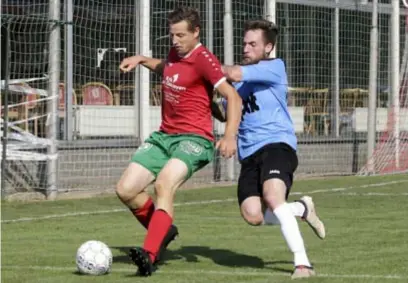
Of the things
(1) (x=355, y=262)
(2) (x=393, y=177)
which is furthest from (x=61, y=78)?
(1) (x=355, y=262)

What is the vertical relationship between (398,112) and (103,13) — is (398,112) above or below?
below

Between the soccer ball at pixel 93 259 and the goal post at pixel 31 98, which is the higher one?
the goal post at pixel 31 98

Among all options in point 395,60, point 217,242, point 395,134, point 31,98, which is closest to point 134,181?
point 217,242

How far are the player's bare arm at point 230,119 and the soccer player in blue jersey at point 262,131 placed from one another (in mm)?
97

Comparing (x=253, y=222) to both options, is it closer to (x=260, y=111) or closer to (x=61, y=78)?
(x=260, y=111)

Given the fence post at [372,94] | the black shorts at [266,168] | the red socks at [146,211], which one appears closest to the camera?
the black shorts at [266,168]

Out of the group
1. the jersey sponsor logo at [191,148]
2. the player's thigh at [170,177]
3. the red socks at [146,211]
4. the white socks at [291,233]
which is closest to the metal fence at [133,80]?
the red socks at [146,211]

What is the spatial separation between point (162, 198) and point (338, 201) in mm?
6747

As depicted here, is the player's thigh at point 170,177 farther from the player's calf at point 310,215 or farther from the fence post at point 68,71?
the fence post at point 68,71

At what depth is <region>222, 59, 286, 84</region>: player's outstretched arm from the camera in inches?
328

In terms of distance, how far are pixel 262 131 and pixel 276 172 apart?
37cm

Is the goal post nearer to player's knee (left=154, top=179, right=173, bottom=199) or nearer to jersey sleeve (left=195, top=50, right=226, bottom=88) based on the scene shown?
jersey sleeve (left=195, top=50, right=226, bottom=88)

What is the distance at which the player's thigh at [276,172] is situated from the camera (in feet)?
27.2

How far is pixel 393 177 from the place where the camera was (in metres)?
19.3
